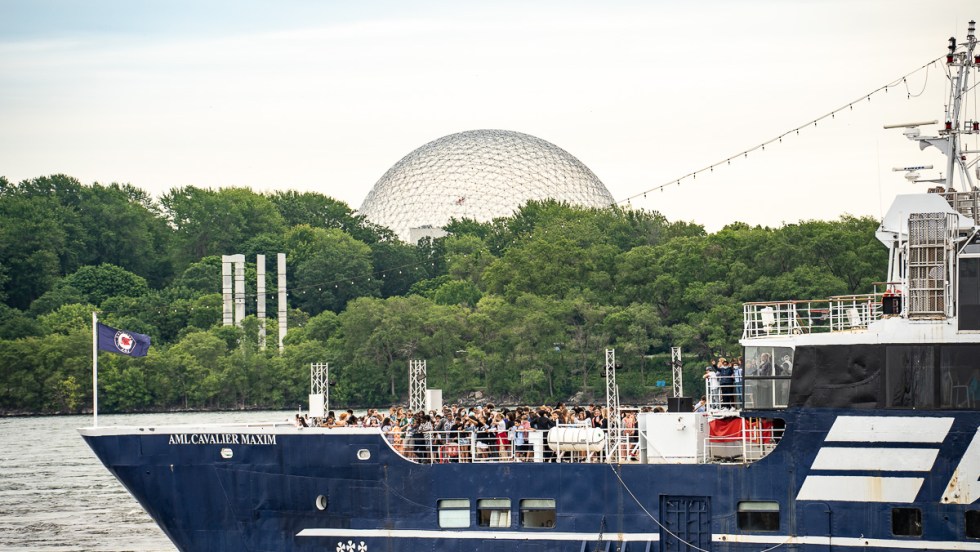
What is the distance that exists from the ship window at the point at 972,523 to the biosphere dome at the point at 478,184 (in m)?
156

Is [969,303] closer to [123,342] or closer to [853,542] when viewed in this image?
[853,542]

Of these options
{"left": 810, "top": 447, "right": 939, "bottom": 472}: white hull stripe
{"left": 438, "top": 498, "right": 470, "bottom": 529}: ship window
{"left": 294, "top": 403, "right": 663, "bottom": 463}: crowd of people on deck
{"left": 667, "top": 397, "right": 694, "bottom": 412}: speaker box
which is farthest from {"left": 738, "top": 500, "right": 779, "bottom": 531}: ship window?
{"left": 438, "top": 498, "right": 470, "bottom": 529}: ship window

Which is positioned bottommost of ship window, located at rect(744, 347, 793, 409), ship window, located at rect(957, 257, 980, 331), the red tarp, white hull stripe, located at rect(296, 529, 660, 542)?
white hull stripe, located at rect(296, 529, 660, 542)

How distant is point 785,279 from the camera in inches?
3770

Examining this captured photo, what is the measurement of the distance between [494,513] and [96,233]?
12632 cm

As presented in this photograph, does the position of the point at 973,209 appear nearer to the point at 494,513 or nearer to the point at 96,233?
the point at 494,513

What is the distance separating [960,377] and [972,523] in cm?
264

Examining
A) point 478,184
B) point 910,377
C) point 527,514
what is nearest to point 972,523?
point 910,377

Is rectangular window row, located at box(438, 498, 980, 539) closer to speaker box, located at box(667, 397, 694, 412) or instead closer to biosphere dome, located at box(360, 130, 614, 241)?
speaker box, located at box(667, 397, 694, 412)

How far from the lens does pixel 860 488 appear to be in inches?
1115

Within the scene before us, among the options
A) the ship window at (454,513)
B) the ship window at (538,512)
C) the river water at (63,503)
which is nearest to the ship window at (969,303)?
the ship window at (538,512)

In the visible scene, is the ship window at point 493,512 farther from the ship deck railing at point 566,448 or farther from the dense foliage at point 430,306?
the dense foliage at point 430,306

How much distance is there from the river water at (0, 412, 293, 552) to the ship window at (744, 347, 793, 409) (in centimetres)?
2124

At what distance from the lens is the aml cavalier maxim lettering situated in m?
32.7
